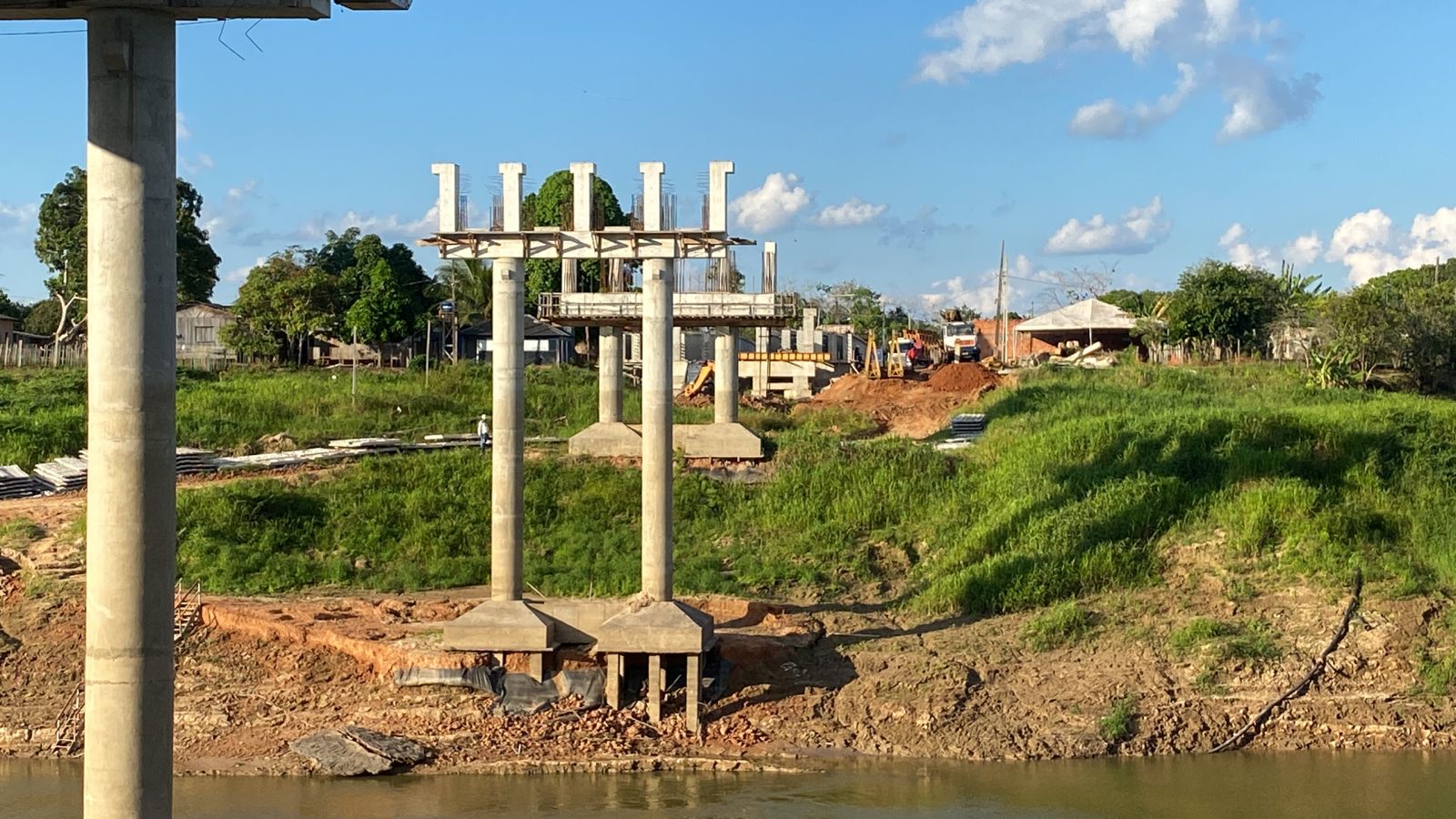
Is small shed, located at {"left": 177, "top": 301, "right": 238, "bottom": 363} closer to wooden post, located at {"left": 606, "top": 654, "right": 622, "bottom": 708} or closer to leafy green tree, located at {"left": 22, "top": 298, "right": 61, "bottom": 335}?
leafy green tree, located at {"left": 22, "top": 298, "right": 61, "bottom": 335}

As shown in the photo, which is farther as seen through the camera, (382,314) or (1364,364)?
(382,314)

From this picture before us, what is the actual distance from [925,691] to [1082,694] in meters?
2.25

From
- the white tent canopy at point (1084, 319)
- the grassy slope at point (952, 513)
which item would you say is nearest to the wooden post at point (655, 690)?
the grassy slope at point (952, 513)

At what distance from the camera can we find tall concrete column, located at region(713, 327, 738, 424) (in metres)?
34.0

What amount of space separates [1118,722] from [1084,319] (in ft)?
128

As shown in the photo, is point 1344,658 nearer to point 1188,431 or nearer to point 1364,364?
point 1188,431

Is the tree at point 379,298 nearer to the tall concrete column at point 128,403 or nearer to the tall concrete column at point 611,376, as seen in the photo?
the tall concrete column at point 611,376

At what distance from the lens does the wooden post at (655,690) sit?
19.8 m

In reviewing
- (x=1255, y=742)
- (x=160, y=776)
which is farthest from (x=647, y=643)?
(x=160, y=776)

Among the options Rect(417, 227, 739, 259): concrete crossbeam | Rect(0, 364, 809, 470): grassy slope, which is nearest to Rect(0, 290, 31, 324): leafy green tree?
Rect(0, 364, 809, 470): grassy slope

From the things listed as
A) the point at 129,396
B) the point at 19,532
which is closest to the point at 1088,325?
the point at 19,532

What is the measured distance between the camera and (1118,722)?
20000 mm

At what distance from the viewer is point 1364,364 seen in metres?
41.0

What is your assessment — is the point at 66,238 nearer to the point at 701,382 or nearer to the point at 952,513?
the point at 701,382
